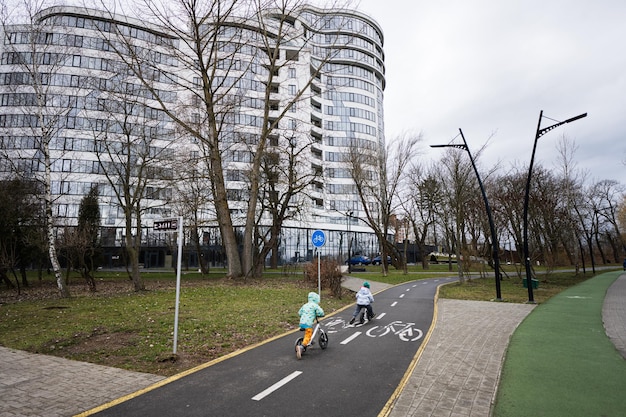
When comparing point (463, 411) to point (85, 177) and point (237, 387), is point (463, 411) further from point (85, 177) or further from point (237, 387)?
point (85, 177)

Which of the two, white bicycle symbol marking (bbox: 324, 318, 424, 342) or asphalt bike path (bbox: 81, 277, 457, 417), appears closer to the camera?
asphalt bike path (bbox: 81, 277, 457, 417)

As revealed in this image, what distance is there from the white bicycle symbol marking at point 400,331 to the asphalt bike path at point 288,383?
0.10 meters

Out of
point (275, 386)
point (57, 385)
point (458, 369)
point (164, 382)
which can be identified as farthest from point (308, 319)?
point (57, 385)

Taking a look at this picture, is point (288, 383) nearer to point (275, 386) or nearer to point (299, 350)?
point (275, 386)

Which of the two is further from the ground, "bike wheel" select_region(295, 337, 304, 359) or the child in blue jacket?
the child in blue jacket

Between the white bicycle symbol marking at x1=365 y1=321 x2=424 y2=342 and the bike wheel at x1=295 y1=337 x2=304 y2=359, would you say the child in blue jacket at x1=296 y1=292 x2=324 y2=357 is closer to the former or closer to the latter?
the bike wheel at x1=295 y1=337 x2=304 y2=359

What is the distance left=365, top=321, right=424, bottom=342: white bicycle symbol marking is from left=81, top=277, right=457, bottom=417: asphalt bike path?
10cm

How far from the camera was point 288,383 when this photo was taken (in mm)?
5441

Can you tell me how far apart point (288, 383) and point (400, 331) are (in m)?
4.97

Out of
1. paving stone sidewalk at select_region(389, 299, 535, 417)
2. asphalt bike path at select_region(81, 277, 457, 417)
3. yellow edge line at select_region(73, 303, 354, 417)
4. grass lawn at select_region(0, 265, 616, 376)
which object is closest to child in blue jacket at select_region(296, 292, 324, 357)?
asphalt bike path at select_region(81, 277, 457, 417)

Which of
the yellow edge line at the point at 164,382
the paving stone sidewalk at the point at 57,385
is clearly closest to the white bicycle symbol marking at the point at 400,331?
the yellow edge line at the point at 164,382

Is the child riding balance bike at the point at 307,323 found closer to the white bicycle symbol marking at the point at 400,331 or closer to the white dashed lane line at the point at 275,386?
the white dashed lane line at the point at 275,386

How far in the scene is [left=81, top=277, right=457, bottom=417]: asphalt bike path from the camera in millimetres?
4512

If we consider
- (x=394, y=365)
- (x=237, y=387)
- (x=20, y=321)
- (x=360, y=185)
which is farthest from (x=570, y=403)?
(x=360, y=185)
